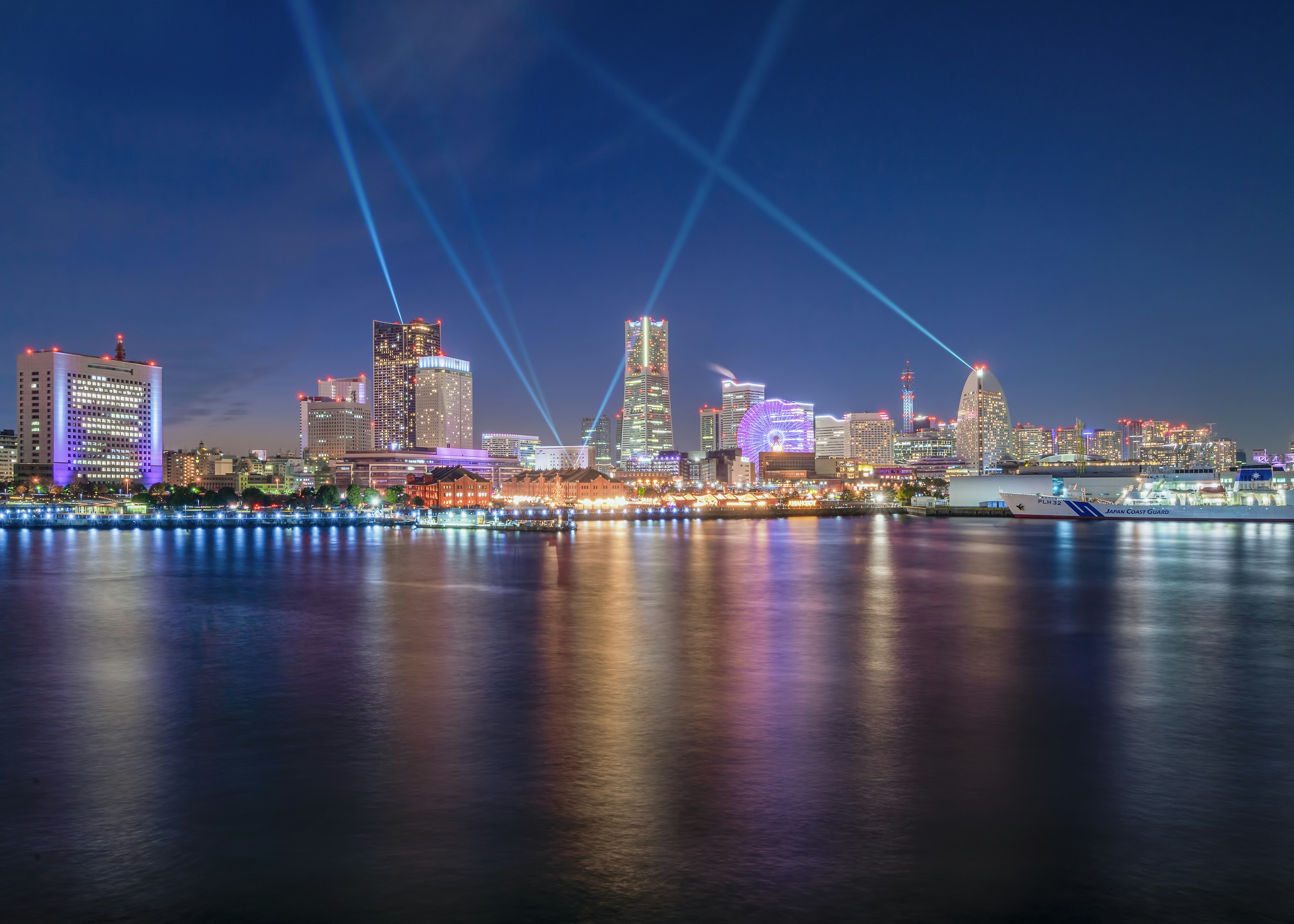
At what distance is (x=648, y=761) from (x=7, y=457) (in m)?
205

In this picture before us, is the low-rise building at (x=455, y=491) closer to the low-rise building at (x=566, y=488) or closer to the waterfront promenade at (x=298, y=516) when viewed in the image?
the low-rise building at (x=566, y=488)

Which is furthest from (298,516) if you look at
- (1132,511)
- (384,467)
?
(1132,511)

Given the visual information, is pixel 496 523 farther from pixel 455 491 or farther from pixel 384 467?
pixel 384 467

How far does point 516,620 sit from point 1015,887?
66.5 feet

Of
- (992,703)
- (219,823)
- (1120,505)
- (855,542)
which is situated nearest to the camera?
(219,823)

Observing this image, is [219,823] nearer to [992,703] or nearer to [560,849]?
[560,849]

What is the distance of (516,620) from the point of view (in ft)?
87.6

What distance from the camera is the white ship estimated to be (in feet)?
292

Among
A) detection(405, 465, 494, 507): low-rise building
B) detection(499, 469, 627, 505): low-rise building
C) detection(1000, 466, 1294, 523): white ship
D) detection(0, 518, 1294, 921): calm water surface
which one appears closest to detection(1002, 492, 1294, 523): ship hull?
detection(1000, 466, 1294, 523): white ship

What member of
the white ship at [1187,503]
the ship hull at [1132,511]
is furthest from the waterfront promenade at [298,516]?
the white ship at [1187,503]

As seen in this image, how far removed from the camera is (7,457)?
170m

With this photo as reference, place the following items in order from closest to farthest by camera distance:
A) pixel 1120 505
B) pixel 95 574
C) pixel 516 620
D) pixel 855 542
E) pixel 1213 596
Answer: pixel 516 620, pixel 1213 596, pixel 95 574, pixel 855 542, pixel 1120 505

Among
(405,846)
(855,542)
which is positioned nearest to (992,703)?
(405,846)

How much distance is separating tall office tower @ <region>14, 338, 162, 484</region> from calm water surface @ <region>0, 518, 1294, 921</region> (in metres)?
144
